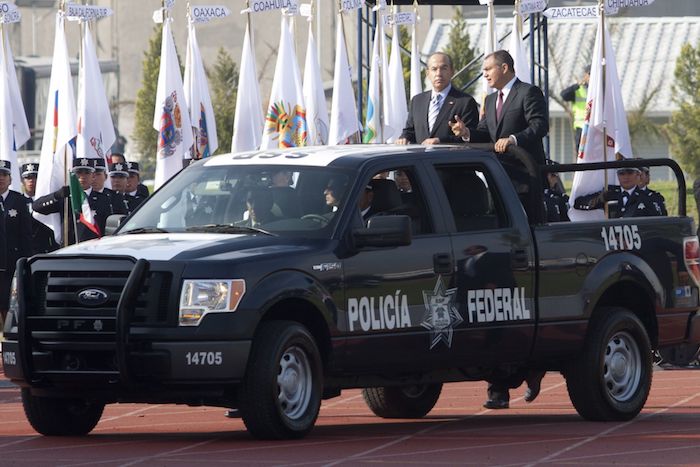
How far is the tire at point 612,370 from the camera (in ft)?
40.0

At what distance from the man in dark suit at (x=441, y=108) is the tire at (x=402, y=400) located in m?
1.87

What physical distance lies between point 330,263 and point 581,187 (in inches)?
484

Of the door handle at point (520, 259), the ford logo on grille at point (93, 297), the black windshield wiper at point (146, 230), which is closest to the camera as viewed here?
the ford logo on grille at point (93, 297)

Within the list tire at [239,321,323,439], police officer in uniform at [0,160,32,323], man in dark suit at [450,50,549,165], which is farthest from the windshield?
police officer in uniform at [0,160,32,323]

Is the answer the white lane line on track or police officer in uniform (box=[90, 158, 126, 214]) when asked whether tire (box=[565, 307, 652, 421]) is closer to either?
the white lane line on track

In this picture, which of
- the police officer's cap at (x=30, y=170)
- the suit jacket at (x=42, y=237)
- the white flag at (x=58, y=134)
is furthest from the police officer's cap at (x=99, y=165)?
the police officer's cap at (x=30, y=170)

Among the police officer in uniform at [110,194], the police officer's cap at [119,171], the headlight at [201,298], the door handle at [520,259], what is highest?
the police officer's cap at [119,171]

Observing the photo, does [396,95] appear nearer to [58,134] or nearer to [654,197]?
[58,134]

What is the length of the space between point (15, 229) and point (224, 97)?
4185 cm

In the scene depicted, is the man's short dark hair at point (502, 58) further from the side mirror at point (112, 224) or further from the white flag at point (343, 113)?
the white flag at point (343, 113)

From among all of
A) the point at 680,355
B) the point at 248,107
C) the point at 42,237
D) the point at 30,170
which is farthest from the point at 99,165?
the point at 680,355

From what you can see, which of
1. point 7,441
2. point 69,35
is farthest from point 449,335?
point 69,35

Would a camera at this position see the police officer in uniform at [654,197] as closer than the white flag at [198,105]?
Yes

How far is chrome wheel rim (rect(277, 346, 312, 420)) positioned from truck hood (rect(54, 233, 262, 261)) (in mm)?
678
